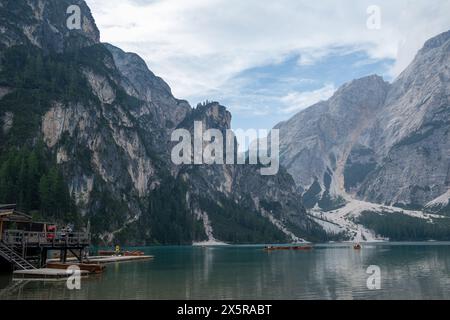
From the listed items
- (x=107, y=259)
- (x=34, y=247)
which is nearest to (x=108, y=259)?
(x=107, y=259)

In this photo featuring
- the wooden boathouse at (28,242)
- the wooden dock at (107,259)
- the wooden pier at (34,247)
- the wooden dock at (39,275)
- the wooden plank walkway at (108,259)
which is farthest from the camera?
the wooden plank walkway at (108,259)

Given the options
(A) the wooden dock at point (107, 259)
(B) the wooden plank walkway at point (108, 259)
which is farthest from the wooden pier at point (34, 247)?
(B) the wooden plank walkway at point (108, 259)

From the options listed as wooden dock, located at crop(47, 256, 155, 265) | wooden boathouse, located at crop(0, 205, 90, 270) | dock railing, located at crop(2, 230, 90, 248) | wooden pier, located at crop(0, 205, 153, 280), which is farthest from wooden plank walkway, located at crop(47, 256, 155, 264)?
wooden pier, located at crop(0, 205, 153, 280)

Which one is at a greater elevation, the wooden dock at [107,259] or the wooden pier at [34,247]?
the wooden pier at [34,247]

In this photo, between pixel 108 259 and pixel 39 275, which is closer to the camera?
pixel 39 275

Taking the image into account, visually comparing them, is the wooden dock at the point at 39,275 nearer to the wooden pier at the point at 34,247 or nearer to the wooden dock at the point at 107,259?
the wooden pier at the point at 34,247

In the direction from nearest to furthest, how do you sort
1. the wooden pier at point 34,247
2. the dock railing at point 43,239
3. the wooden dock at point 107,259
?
the wooden pier at point 34,247
the dock railing at point 43,239
the wooden dock at point 107,259

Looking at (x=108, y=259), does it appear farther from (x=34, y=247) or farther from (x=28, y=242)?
(x=28, y=242)
